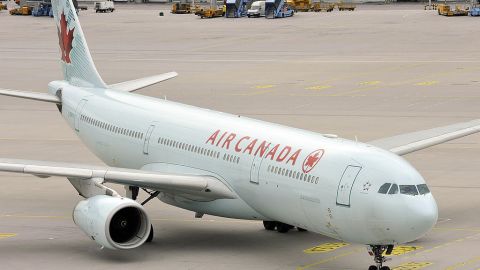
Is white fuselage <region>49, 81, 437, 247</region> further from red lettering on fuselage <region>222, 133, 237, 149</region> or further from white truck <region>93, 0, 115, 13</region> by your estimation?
white truck <region>93, 0, 115, 13</region>

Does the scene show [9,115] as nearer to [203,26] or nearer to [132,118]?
[132,118]

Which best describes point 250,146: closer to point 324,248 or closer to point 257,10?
point 324,248

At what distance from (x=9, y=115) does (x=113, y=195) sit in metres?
35.0

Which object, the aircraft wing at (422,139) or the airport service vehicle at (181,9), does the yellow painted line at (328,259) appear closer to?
the aircraft wing at (422,139)

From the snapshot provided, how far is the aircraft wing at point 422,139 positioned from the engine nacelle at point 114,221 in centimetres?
953

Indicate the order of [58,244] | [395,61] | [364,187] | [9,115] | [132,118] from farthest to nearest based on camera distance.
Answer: [395,61] → [9,115] → [132,118] → [58,244] → [364,187]

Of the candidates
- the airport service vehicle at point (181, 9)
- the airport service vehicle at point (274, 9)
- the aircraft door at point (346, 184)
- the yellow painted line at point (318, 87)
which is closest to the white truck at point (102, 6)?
the airport service vehicle at point (181, 9)

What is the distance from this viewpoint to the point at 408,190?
99.1ft

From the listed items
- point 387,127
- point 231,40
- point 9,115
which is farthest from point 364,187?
point 231,40

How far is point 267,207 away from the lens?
111 feet

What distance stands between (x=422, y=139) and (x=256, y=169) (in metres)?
8.60

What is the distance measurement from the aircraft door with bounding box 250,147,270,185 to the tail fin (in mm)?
14132

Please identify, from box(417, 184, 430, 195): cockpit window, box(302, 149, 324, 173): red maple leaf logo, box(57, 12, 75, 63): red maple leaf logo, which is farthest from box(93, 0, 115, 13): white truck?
box(417, 184, 430, 195): cockpit window

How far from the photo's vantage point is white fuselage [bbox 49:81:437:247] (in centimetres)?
3023
